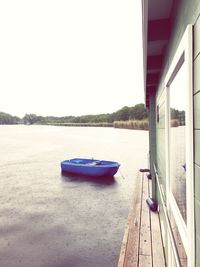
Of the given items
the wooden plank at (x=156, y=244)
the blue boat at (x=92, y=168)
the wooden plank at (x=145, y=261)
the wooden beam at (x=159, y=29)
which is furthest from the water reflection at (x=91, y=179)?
the wooden beam at (x=159, y=29)

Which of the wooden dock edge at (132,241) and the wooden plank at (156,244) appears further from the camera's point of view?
the wooden dock edge at (132,241)

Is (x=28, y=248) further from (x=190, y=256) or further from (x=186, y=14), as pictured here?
(x=186, y=14)

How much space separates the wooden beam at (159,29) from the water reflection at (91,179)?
59.2 feet

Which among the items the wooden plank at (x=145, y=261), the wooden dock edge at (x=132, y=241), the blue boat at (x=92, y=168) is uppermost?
the wooden plank at (x=145, y=261)

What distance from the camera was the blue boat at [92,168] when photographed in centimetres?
2014

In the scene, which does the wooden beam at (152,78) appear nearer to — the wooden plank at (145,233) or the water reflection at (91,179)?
the wooden plank at (145,233)

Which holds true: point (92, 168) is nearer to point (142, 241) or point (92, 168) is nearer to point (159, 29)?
point (142, 241)

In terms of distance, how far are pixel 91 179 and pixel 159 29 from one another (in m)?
19.6

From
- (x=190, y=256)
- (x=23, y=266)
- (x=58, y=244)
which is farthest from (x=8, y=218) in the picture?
(x=190, y=256)

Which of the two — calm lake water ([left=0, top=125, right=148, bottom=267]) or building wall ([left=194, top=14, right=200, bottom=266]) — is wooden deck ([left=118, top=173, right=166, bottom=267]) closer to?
calm lake water ([left=0, top=125, right=148, bottom=267])

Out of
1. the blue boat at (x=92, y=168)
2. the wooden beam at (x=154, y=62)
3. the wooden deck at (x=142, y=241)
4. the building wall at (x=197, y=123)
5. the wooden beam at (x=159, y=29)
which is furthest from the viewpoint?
the blue boat at (x=92, y=168)

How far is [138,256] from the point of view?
13.7 ft

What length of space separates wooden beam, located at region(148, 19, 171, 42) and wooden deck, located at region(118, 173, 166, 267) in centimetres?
320

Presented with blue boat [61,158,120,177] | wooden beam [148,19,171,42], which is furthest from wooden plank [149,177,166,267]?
blue boat [61,158,120,177]
